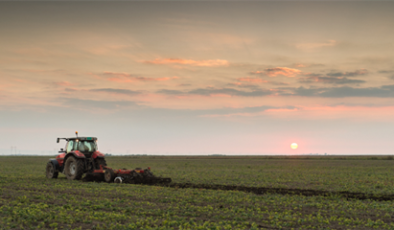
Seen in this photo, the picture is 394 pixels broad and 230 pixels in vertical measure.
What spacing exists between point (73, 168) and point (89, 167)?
145 centimetres

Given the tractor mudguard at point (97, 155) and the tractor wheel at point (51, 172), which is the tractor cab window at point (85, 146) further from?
the tractor wheel at point (51, 172)

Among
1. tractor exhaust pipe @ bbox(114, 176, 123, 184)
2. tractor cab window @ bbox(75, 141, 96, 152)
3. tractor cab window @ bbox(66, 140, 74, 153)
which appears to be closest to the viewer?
tractor exhaust pipe @ bbox(114, 176, 123, 184)

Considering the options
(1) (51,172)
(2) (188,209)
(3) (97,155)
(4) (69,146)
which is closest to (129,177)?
(3) (97,155)

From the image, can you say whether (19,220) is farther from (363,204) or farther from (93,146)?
(93,146)

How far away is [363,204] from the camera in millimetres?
19016

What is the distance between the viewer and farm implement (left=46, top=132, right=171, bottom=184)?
2877cm

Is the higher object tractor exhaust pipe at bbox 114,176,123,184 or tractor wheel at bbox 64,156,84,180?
tractor wheel at bbox 64,156,84,180

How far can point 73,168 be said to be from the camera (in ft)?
103

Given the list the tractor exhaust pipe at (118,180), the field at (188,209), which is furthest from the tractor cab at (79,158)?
the field at (188,209)

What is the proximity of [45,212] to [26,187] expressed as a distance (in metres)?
10.4

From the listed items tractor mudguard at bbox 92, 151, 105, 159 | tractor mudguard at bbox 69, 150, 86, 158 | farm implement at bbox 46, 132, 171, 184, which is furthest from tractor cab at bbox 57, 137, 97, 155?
tractor mudguard at bbox 69, 150, 86, 158

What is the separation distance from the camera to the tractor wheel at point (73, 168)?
30272 mm

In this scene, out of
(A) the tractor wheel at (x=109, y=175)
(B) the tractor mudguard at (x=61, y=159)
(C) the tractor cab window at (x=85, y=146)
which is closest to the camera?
(A) the tractor wheel at (x=109, y=175)

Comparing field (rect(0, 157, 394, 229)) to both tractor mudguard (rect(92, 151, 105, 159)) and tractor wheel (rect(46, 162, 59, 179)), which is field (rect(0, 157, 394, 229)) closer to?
tractor mudguard (rect(92, 151, 105, 159))
